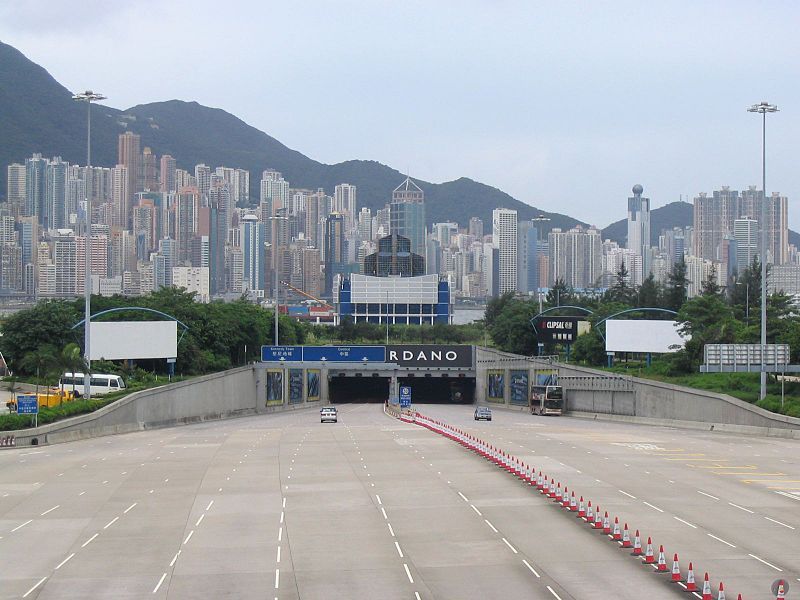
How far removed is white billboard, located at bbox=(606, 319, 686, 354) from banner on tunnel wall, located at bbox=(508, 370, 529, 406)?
955 centimetres

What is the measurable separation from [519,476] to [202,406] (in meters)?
49.5

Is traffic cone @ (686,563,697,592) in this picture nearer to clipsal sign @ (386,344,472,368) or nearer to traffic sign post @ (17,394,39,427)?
traffic sign post @ (17,394,39,427)

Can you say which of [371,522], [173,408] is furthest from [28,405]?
[371,522]

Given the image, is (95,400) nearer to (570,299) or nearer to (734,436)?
(734,436)

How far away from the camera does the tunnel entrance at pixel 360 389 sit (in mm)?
137500

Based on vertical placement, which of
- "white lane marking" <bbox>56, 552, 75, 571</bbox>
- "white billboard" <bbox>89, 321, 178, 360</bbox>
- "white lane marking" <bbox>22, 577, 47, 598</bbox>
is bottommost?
"white lane marking" <bbox>56, 552, 75, 571</bbox>

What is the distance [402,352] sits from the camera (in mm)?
116000

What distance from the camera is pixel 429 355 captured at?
11794 cm

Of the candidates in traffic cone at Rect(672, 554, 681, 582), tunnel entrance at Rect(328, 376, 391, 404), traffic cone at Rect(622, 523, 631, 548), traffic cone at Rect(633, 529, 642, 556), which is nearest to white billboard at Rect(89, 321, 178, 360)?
tunnel entrance at Rect(328, 376, 391, 404)

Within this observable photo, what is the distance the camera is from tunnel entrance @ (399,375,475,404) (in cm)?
13488

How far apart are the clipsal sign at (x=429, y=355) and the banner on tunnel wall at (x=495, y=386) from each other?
3.57 meters

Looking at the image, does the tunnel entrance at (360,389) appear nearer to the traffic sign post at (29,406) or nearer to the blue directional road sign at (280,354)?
the blue directional road sign at (280,354)

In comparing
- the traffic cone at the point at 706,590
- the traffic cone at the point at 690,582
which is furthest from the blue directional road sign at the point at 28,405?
the traffic cone at the point at 706,590

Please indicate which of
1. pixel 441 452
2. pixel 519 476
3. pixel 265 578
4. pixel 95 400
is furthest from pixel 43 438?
pixel 265 578
